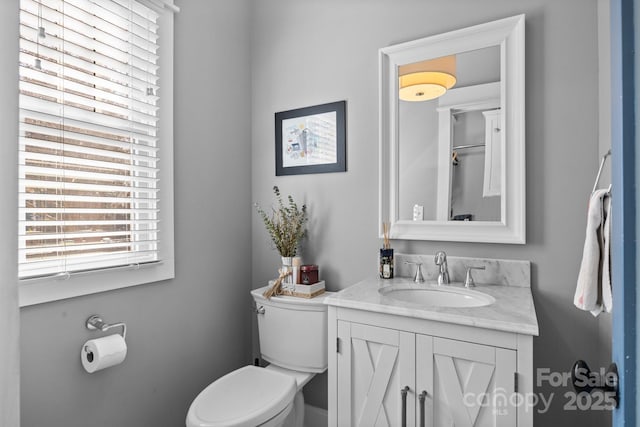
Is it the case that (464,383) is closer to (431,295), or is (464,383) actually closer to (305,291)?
(431,295)

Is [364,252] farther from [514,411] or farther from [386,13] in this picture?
[386,13]

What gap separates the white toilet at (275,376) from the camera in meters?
1.36

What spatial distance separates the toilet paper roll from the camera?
1.32 meters

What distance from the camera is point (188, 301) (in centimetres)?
182

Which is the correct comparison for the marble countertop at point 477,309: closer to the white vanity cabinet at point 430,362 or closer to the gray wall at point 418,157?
the white vanity cabinet at point 430,362

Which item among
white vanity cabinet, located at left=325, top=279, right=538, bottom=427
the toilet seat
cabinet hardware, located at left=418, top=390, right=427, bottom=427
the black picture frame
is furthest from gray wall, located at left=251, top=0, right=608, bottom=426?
cabinet hardware, located at left=418, top=390, right=427, bottom=427

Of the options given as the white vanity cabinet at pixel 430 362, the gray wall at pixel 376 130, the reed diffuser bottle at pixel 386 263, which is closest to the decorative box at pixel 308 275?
the gray wall at pixel 376 130

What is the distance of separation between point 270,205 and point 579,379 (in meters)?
1.73

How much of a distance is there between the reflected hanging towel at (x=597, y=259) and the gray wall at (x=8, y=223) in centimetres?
133

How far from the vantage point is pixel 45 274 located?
4.16 ft

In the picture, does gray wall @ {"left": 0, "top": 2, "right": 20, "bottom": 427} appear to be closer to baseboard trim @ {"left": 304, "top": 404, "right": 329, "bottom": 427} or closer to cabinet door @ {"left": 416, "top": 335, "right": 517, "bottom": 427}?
cabinet door @ {"left": 416, "top": 335, "right": 517, "bottom": 427}

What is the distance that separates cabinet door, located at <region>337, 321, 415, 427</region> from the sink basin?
0.25 meters

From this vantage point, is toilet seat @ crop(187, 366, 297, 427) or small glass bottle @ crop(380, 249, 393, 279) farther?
small glass bottle @ crop(380, 249, 393, 279)

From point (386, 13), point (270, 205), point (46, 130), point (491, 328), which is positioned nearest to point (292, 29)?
point (386, 13)
